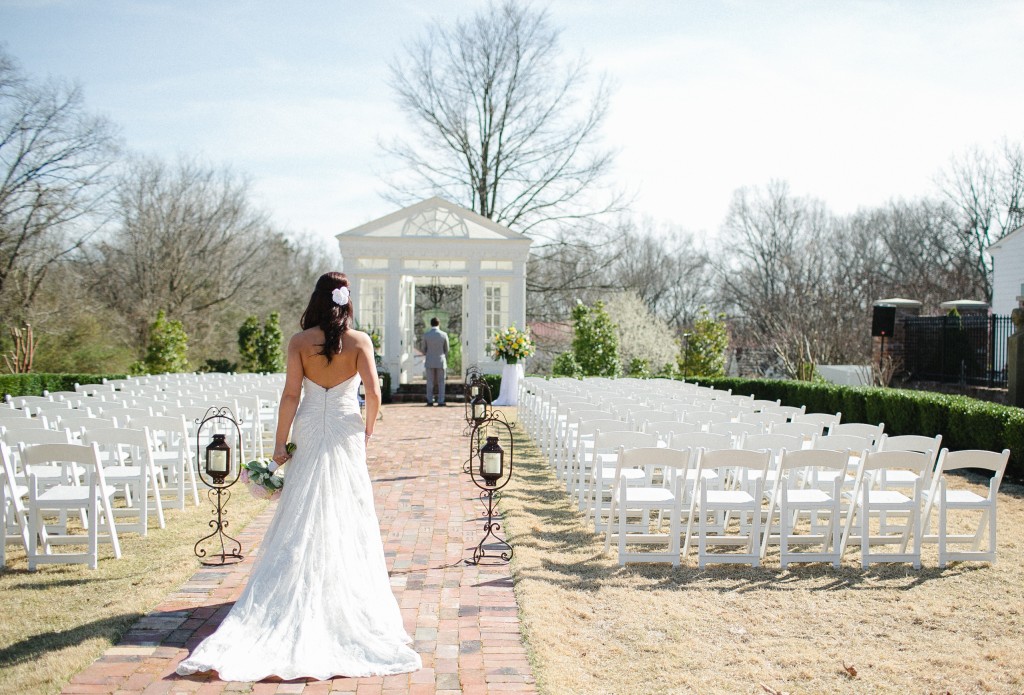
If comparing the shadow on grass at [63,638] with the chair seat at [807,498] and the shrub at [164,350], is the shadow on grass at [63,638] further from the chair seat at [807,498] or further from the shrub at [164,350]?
the shrub at [164,350]

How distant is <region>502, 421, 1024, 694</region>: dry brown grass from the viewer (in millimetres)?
4113

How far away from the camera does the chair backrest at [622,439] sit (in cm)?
696

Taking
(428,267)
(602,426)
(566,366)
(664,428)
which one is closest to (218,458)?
(602,426)

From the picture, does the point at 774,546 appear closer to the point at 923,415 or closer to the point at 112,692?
the point at 112,692

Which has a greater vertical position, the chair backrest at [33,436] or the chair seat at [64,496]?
the chair backrest at [33,436]

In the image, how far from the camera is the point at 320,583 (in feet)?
14.5

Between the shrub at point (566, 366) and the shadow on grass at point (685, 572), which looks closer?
the shadow on grass at point (685, 572)

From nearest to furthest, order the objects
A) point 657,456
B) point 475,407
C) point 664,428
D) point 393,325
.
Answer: point 657,456, point 664,428, point 475,407, point 393,325

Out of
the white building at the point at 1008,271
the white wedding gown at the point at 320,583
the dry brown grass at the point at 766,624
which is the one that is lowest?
the dry brown grass at the point at 766,624

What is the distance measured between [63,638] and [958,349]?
1844 cm

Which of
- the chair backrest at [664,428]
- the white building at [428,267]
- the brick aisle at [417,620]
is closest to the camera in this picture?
the brick aisle at [417,620]

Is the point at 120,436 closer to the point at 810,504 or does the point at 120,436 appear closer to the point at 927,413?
the point at 810,504

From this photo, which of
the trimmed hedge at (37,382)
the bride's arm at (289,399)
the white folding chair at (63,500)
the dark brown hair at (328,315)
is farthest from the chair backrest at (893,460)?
the trimmed hedge at (37,382)

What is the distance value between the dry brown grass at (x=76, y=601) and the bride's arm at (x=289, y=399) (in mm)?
1251
